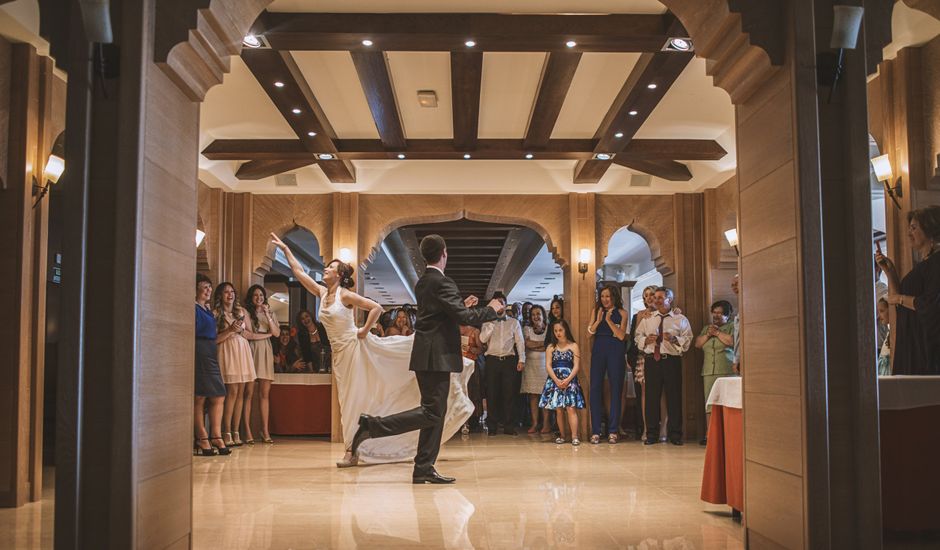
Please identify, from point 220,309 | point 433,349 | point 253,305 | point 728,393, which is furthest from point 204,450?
point 728,393

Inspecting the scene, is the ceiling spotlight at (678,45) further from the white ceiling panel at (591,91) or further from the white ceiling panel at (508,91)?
the white ceiling panel at (508,91)

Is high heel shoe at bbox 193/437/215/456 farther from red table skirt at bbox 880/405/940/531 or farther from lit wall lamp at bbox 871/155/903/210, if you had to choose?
lit wall lamp at bbox 871/155/903/210

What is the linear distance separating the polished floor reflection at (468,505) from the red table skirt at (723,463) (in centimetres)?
13

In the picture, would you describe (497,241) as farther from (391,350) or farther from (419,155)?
(391,350)

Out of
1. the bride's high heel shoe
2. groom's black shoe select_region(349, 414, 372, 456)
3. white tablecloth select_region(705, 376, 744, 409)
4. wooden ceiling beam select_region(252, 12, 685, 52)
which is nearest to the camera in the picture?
white tablecloth select_region(705, 376, 744, 409)

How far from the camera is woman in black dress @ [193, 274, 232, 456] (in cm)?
822

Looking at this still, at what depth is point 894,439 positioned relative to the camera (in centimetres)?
407

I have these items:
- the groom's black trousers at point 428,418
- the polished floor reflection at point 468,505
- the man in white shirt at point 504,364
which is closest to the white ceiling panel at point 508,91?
the man in white shirt at point 504,364

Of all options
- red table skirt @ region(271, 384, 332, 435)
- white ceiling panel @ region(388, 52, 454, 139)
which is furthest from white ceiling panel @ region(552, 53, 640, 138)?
red table skirt @ region(271, 384, 332, 435)

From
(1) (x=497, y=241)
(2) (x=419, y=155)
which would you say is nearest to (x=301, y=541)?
(2) (x=419, y=155)

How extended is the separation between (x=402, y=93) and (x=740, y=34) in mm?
4958

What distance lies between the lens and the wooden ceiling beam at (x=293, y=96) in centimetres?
657

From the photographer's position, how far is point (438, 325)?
611 centimetres

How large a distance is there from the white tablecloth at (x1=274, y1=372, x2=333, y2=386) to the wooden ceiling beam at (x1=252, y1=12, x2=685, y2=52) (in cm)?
563
